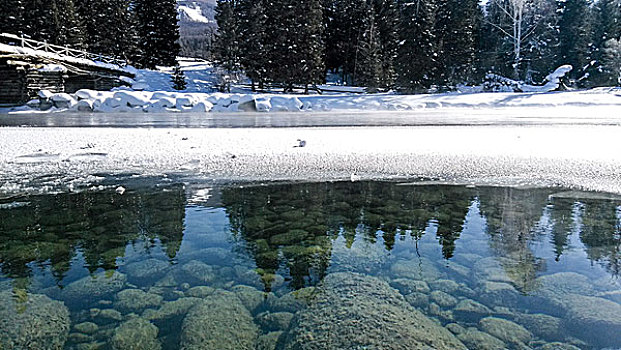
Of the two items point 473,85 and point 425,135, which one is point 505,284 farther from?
point 473,85

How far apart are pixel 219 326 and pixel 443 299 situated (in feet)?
5.04

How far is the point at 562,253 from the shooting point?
411 cm

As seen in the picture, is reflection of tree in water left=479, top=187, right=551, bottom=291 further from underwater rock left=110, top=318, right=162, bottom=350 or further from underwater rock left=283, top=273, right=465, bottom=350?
underwater rock left=110, top=318, right=162, bottom=350

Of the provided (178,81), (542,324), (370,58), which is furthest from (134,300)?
(178,81)

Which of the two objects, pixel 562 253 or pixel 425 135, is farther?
pixel 425 135

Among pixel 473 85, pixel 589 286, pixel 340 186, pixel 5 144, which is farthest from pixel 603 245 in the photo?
pixel 473 85

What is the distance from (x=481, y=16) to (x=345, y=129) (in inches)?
1482

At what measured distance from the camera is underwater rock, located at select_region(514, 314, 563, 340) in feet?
8.83

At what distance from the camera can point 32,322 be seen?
9.36 feet

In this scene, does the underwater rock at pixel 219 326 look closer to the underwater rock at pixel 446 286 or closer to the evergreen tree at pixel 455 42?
the underwater rock at pixel 446 286

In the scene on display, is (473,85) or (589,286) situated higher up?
(473,85)

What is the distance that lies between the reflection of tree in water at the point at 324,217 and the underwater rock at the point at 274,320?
1.70 feet

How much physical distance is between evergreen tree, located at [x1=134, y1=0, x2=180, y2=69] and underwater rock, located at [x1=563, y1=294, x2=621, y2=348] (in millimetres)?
42243

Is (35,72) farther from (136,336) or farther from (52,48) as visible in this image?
(136,336)
